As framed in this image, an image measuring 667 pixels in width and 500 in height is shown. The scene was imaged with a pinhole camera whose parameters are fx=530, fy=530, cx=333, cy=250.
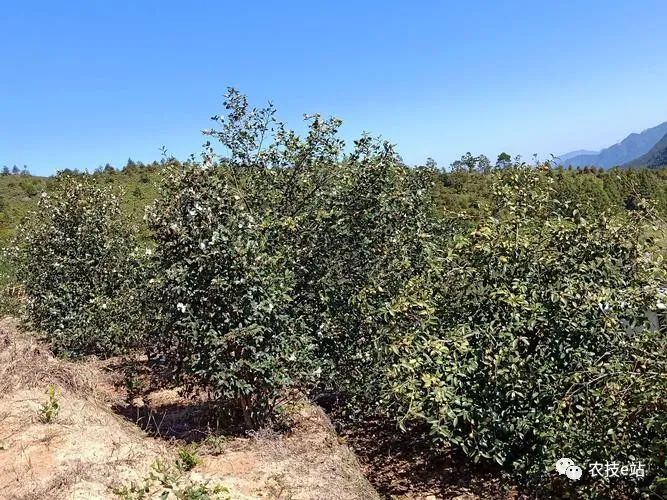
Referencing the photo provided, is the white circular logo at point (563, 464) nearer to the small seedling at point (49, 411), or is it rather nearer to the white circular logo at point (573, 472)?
the white circular logo at point (573, 472)

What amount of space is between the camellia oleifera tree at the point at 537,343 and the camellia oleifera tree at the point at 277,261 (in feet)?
4.14

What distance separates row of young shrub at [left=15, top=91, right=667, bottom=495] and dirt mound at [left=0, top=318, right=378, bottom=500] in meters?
0.72

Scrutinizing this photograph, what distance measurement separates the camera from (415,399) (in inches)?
215

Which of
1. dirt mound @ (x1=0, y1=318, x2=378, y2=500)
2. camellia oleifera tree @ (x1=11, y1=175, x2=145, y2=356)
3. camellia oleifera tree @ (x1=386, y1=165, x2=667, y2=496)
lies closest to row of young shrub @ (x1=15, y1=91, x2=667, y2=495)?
camellia oleifera tree @ (x1=386, y1=165, x2=667, y2=496)

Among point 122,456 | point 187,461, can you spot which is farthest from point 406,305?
point 122,456

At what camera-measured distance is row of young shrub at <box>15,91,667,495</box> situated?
521 cm

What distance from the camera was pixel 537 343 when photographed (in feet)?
18.6

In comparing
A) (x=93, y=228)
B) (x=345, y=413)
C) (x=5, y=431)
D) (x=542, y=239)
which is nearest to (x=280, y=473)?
(x=345, y=413)

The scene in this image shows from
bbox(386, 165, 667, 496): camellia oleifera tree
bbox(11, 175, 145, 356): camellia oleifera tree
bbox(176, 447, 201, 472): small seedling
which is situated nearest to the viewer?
bbox(386, 165, 667, 496): camellia oleifera tree

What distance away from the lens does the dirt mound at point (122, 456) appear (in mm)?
5117

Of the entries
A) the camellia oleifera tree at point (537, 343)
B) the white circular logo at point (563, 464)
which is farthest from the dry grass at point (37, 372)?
the white circular logo at point (563, 464)

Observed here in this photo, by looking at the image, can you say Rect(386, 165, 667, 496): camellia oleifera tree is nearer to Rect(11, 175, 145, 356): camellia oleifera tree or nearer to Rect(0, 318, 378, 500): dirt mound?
Rect(0, 318, 378, 500): dirt mound

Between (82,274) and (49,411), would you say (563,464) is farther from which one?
(82,274)

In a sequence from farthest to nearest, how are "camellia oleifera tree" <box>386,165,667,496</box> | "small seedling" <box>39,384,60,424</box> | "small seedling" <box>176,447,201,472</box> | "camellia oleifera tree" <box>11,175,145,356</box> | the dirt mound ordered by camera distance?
"camellia oleifera tree" <box>11,175,145,356</box> < "small seedling" <box>39,384,60,424</box> < "small seedling" <box>176,447,201,472</box> < the dirt mound < "camellia oleifera tree" <box>386,165,667,496</box>
